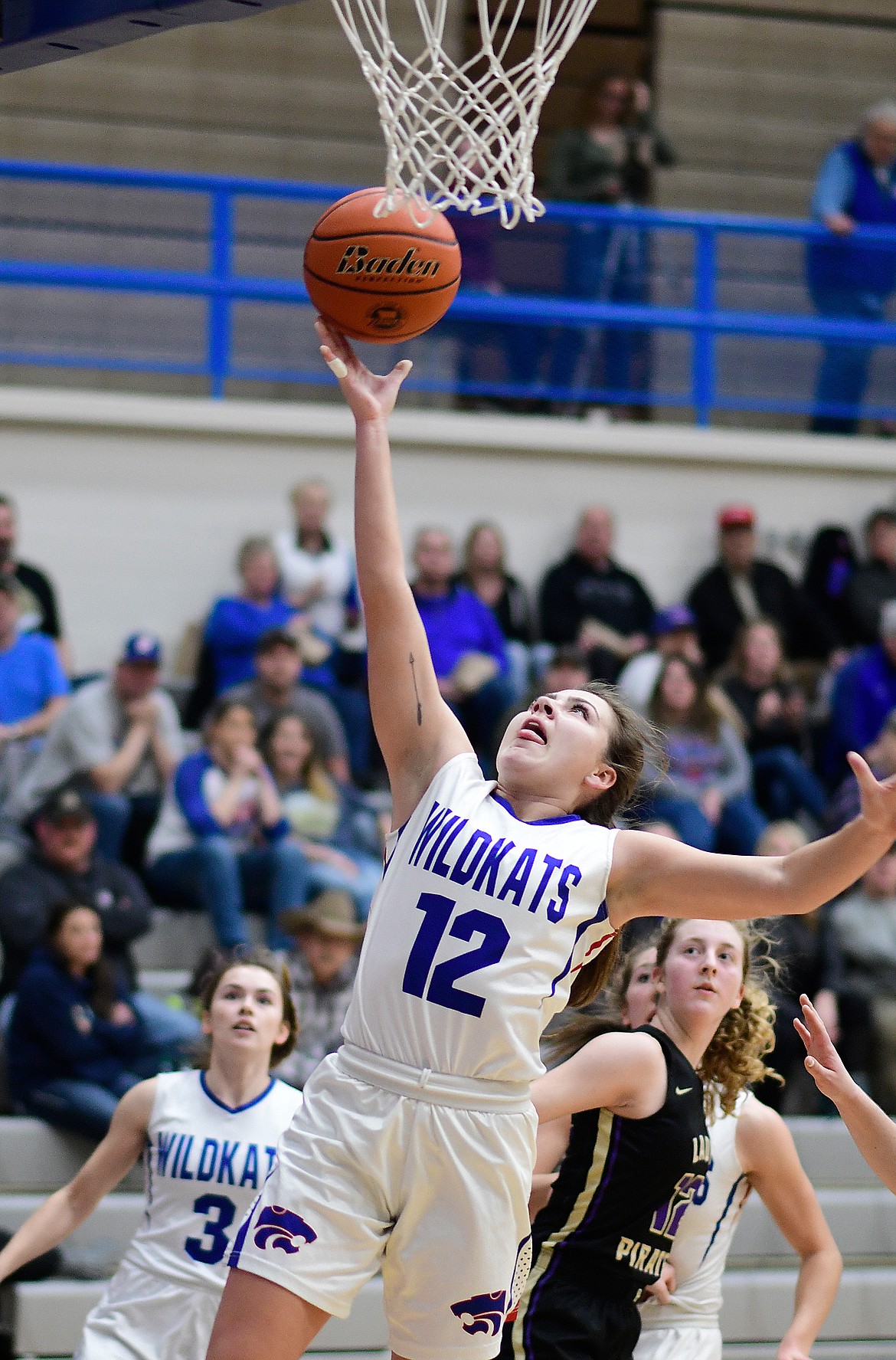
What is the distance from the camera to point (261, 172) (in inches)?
482

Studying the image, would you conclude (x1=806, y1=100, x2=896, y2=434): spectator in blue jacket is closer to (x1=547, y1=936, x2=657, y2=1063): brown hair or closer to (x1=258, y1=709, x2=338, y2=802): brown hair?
(x1=258, y1=709, x2=338, y2=802): brown hair

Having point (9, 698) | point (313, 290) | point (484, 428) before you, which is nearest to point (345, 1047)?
point (313, 290)

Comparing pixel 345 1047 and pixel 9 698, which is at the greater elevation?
pixel 345 1047

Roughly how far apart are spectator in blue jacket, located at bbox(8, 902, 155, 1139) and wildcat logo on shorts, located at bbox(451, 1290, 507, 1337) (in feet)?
10.9

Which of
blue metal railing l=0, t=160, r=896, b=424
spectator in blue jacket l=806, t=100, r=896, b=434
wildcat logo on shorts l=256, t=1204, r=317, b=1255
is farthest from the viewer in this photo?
spectator in blue jacket l=806, t=100, r=896, b=434

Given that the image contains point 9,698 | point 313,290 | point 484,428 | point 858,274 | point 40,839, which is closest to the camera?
point 313,290

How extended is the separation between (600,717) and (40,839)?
4059 mm

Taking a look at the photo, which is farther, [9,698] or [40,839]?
[9,698]

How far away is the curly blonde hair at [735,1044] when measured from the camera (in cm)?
425

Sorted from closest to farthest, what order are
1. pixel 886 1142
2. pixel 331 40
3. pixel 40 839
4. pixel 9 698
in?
pixel 886 1142
pixel 40 839
pixel 9 698
pixel 331 40

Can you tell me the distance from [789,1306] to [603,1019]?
301cm

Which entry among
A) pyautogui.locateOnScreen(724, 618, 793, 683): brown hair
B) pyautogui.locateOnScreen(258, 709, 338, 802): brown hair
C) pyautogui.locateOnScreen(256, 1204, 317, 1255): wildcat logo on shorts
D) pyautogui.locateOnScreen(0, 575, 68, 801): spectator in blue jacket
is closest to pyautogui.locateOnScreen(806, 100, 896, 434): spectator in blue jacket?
pyautogui.locateOnScreen(724, 618, 793, 683): brown hair

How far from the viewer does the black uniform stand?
381 centimetres

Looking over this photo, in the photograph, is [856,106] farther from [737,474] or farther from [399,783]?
[399,783]
